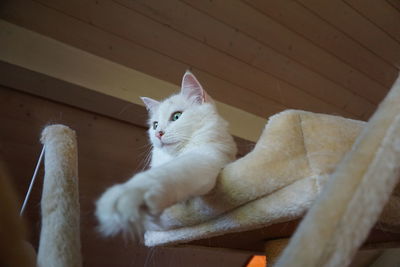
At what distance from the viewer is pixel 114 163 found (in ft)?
5.13

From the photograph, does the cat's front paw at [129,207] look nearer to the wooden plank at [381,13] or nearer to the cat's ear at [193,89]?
the cat's ear at [193,89]

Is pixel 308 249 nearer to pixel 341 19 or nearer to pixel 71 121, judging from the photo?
pixel 71 121

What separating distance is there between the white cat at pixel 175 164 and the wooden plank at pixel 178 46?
0.46 metres

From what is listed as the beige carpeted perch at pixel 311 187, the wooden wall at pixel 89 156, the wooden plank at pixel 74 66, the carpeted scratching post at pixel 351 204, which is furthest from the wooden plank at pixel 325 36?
the carpeted scratching post at pixel 351 204

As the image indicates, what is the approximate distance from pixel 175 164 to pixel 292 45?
1360mm

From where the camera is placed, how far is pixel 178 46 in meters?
1.53

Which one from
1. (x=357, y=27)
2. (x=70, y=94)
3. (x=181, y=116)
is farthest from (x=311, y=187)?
(x=357, y=27)

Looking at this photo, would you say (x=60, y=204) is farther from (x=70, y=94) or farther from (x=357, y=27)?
(x=357, y=27)

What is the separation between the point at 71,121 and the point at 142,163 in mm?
407

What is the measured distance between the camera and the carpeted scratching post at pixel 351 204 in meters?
0.35

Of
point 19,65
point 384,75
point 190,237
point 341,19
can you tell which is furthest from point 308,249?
point 384,75

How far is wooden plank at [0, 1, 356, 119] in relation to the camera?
1.36 meters

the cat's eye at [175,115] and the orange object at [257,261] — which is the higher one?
the cat's eye at [175,115]

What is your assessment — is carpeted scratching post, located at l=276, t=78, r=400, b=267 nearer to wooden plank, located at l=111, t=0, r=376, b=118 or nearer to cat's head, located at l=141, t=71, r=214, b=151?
cat's head, located at l=141, t=71, r=214, b=151
